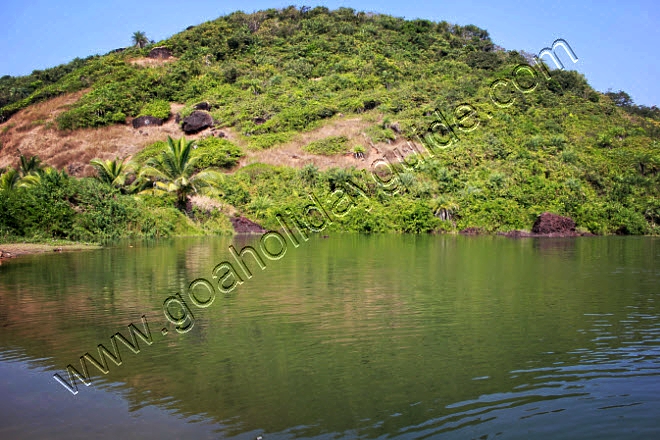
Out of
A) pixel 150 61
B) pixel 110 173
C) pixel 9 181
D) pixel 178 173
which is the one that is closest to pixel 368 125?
pixel 178 173

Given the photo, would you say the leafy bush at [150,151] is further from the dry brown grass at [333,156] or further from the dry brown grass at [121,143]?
the dry brown grass at [333,156]

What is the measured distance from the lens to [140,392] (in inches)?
266

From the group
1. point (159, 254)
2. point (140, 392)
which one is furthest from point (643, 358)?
point (159, 254)

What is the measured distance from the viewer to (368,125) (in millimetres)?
49031

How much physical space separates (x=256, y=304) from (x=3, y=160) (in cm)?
4866

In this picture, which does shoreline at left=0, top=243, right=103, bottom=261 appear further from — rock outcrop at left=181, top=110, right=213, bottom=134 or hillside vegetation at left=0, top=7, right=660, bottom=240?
rock outcrop at left=181, top=110, right=213, bottom=134

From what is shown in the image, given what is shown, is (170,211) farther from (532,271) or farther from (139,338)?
(139,338)

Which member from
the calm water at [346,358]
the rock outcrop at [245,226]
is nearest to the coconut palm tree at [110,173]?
the rock outcrop at [245,226]

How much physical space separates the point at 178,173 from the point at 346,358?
2833 cm

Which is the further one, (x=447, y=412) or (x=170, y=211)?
(x=170, y=211)

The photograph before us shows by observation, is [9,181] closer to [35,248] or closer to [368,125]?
[35,248]

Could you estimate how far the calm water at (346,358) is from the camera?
5836 mm

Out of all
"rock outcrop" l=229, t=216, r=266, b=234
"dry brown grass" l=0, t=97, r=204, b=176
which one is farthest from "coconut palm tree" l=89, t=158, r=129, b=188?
"dry brown grass" l=0, t=97, r=204, b=176

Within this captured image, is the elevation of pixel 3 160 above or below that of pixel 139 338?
above
